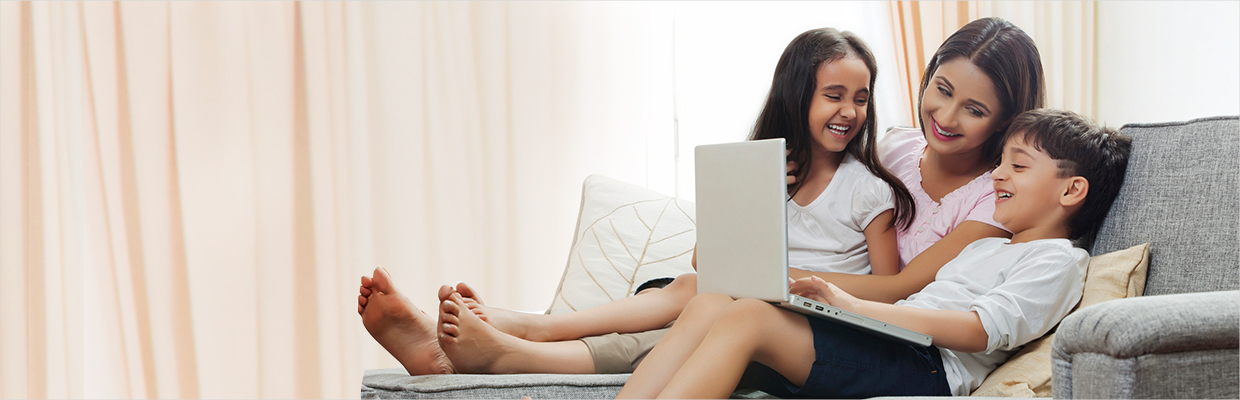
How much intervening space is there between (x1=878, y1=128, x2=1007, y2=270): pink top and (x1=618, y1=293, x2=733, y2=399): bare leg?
0.46 metres

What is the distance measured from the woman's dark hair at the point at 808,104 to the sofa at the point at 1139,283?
0.32 meters

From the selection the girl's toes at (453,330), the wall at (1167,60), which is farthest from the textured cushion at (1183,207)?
the wall at (1167,60)

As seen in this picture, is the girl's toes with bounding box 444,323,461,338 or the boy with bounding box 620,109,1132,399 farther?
the girl's toes with bounding box 444,323,461,338

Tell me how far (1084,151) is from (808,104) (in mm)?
468

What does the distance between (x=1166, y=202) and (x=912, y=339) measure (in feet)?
1.76

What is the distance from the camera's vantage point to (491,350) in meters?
1.24

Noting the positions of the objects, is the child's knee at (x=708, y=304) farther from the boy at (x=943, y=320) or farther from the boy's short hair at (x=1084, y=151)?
the boy's short hair at (x=1084, y=151)

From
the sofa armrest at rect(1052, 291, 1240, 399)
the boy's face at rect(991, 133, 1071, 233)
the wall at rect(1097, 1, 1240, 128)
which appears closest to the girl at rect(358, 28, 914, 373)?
the boy's face at rect(991, 133, 1071, 233)

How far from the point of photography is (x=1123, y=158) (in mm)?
1276

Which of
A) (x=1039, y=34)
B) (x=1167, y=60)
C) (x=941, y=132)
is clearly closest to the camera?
(x=941, y=132)

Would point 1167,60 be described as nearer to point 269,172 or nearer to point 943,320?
point 943,320

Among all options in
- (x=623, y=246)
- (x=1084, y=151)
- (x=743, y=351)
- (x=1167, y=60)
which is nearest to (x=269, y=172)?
(x=623, y=246)

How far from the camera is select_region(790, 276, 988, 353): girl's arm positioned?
105cm

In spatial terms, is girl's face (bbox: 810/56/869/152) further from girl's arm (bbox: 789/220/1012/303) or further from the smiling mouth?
girl's arm (bbox: 789/220/1012/303)
